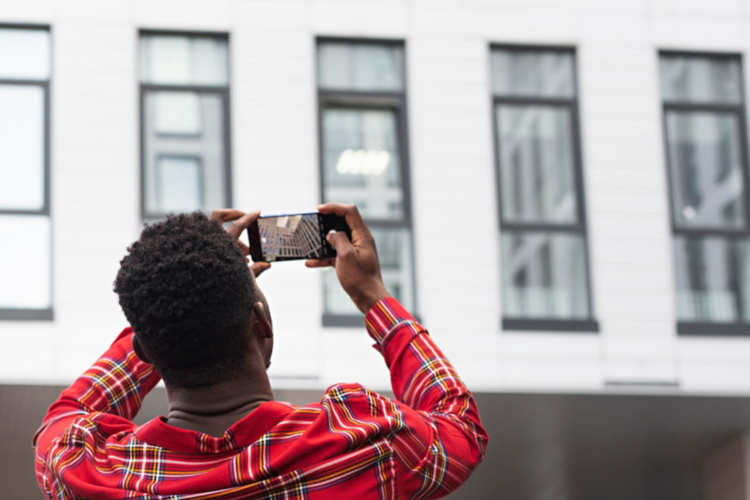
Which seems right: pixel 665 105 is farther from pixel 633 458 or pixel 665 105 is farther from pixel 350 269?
pixel 350 269

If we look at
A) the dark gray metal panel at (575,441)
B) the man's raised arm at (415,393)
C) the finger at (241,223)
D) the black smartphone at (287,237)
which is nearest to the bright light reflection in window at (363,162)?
the dark gray metal panel at (575,441)

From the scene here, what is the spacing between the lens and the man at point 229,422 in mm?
1574

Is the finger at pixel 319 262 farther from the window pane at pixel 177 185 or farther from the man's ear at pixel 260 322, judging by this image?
the window pane at pixel 177 185

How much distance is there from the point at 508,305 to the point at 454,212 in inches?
39.5

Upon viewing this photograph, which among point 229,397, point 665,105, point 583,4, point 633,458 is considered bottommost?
point 633,458

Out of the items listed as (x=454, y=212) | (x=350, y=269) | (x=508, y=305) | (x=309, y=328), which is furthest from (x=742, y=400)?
(x=350, y=269)

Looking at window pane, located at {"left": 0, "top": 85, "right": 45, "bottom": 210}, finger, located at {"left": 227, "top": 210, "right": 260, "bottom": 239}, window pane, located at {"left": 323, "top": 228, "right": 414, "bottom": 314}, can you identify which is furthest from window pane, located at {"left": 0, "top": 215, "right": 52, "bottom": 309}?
finger, located at {"left": 227, "top": 210, "right": 260, "bottom": 239}

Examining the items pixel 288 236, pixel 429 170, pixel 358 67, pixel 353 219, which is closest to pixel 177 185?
pixel 358 67

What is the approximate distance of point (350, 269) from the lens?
1937mm

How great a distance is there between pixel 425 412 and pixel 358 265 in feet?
1.16

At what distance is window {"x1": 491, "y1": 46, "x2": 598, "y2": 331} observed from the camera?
941 cm

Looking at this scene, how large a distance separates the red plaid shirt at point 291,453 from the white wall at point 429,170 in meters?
6.52

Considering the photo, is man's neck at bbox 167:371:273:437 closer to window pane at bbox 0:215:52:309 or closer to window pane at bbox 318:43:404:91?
window pane at bbox 0:215:52:309

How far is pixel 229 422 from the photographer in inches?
66.3
